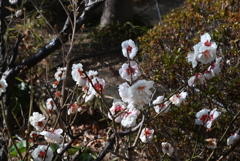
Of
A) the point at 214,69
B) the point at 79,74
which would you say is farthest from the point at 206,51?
the point at 79,74

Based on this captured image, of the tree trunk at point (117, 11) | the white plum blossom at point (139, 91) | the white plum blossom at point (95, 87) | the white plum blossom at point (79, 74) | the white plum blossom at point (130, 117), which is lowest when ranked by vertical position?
the white plum blossom at point (130, 117)

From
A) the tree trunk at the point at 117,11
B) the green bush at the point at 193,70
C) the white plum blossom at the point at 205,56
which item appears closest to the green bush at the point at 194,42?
the green bush at the point at 193,70

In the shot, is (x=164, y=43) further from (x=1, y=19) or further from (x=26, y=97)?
(x=26, y=97)

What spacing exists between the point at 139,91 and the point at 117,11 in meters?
4.19

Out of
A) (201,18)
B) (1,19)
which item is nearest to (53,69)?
(1,19)

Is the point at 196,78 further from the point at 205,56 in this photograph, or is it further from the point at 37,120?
the point at 37,120

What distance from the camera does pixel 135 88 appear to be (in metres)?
1.45

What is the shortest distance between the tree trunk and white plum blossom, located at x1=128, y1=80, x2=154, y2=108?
13.6 ft

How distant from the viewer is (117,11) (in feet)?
18.1

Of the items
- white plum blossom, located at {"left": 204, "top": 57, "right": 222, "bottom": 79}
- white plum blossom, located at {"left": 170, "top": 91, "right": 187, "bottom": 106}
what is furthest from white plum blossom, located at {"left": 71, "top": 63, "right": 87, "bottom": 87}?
white plum blossom, located at {"left": 204, "top": 57, "right": 222, "bottom": 79}

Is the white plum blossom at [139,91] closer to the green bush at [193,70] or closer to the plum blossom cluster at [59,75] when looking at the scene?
the plum blossom cluster at [59,75]

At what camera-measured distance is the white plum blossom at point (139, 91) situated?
144cm

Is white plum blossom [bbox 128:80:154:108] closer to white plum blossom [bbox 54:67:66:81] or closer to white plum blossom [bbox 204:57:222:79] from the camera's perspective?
white plum blossom [bbox 204:57:222:79]

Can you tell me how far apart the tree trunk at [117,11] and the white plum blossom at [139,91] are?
4.14 m
